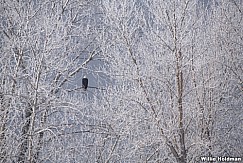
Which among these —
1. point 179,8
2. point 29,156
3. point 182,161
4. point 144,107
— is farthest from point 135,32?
point 29,156

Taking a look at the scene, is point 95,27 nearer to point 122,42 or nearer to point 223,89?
point 122,42

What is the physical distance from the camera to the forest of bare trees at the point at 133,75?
689 cm

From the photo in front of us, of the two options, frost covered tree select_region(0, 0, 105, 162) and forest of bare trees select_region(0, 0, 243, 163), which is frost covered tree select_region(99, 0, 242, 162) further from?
frost covered tree select_region(0, 0, 105, 162)

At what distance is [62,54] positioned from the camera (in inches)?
295

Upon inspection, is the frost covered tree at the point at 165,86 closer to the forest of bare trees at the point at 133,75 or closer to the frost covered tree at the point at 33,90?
the forest of bare trees at the point at 133,75

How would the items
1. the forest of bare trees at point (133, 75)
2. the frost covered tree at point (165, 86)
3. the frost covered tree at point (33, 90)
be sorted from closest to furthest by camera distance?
the frost covered tree at point (33, 90), the forest of bare trees at point (133, 75), the frost covered tree at point (165, 86)

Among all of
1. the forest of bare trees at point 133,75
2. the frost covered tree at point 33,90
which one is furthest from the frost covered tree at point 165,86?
the frost covered tree at point 33,90

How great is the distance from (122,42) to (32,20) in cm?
237

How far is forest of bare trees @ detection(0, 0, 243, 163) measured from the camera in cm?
689

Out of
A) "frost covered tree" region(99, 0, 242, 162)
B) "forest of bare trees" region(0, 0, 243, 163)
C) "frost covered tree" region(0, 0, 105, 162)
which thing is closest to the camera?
"frost covered tree" region(0, 0, 105, 162)

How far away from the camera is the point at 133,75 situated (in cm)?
822

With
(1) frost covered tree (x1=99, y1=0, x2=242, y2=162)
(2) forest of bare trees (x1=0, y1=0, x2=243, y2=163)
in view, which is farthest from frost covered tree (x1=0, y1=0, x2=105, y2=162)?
(1) frost covered tree (x1=99, y1=0, x2=242, y2=162)

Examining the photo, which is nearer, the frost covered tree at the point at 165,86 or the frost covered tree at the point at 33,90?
the frost covered tree at the point at 33,90

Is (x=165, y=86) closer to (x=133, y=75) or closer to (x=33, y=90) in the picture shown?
(x=133, y=75)
